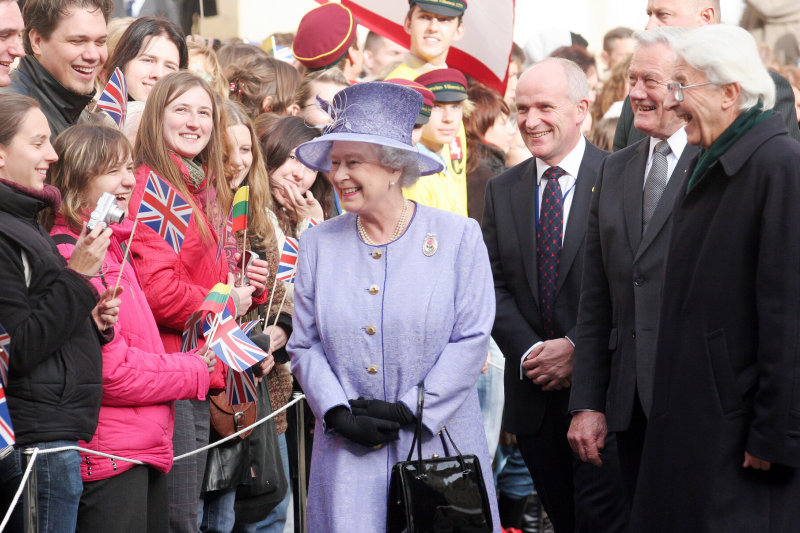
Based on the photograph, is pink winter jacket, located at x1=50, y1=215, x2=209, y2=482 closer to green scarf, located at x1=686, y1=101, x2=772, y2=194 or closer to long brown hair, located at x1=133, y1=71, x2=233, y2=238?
long brown hair, located at x1=133, y1=71, x2=233, y2=238

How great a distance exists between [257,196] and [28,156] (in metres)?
1.77

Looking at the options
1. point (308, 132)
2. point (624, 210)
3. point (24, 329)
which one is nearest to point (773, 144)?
point (624, 210)

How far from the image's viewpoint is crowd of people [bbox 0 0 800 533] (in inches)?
152

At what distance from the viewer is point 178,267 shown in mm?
5000

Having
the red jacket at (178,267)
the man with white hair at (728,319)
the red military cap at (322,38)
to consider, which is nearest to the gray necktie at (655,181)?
the man with white hair at (728,319)

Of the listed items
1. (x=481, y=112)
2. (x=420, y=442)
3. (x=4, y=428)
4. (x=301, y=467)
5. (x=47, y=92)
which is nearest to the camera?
(x=4, y=428)

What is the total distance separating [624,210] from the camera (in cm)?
475

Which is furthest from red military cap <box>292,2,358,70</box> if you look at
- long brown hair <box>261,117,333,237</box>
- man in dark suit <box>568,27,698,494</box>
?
man in dark suit <box>568,27,698,494</box>

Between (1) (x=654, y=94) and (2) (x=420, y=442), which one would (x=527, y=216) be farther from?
(2) (x=420, y=442)

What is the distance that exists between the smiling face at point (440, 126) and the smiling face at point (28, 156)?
328 cm

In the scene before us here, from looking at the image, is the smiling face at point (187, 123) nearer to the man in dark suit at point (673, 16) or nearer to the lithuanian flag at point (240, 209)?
the lithuanian flag at point (240, 209)

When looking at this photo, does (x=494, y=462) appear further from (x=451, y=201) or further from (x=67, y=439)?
(x=67, y=439)

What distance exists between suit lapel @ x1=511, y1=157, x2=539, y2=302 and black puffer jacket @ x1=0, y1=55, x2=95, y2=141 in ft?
6.71

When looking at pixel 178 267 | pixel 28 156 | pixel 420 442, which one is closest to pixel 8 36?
pixel 28 156
